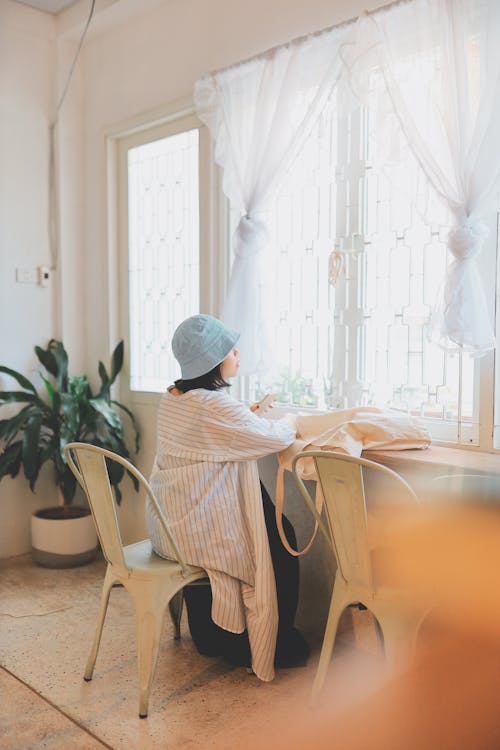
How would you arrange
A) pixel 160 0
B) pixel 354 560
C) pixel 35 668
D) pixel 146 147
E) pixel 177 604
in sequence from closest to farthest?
pixel 354 560, pixel 35 668, pixel 177 604, pixel 160 0, pixel 146 147

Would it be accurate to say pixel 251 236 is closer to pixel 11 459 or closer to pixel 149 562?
pixel 149 562

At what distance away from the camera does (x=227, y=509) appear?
211 centimetres

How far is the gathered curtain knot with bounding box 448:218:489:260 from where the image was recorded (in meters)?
2.08

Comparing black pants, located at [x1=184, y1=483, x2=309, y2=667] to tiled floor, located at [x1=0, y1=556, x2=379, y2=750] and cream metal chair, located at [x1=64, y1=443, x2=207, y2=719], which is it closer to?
tiled floor, located at [x1=0, y1=556, x2=379, y2=750]

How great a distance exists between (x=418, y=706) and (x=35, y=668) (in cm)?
212

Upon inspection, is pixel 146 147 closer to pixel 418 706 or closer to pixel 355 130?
pixel 355 130

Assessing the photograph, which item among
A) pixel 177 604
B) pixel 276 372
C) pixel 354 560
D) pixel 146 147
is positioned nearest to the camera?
pixel 354 560

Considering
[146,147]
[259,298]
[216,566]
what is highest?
[146,147]

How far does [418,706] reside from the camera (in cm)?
52

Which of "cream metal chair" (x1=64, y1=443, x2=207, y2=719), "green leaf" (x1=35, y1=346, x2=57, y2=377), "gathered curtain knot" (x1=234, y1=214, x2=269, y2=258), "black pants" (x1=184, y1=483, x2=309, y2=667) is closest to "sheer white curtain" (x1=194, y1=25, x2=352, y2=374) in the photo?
"gathered curtain knot" (x1=234, y1=214, x2=269, y2=258)

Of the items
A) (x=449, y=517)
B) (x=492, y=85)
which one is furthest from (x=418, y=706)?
(x=492, y=85)

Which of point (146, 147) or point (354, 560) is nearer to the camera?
point (354, 560)

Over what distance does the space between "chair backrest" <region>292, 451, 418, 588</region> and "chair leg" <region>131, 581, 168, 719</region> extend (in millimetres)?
573

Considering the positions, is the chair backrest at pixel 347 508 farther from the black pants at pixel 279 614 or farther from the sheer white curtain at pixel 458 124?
the sheer white curtain at pixel 458 124
